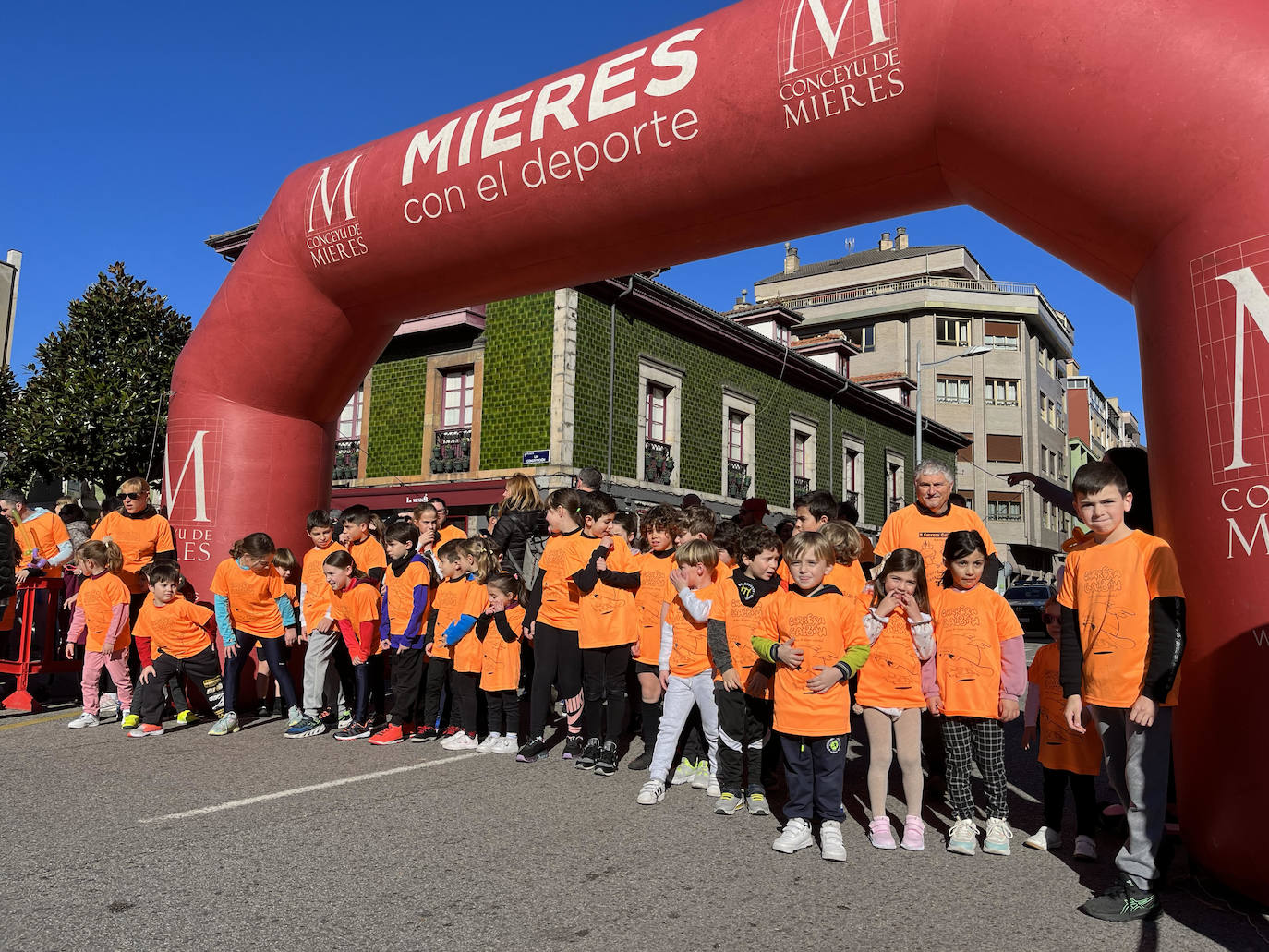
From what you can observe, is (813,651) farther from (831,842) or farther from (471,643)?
(471,643)

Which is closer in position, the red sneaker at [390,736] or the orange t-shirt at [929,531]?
the orange t-shirt at [929,531]

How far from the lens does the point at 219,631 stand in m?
6.83

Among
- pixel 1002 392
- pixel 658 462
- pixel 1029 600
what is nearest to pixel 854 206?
pixel 658 462

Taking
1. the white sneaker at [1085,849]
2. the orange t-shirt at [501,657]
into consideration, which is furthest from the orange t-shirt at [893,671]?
the orange t-shirt at [501,657]

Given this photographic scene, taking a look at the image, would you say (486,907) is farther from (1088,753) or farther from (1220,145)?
(1220,145)

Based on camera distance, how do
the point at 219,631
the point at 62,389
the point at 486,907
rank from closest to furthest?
the point at 486,907
the point at 219,631
the point at 62,389

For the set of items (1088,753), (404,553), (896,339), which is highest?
(896,339)

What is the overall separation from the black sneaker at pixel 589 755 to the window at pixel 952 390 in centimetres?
4267

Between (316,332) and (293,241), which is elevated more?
(293,241)

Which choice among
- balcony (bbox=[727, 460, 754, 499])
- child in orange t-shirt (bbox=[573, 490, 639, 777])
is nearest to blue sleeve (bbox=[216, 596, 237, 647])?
child in orange t-shirt (bbox=[573, 490, 639, 777])

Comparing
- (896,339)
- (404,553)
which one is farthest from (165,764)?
(896,339)

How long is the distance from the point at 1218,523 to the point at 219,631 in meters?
6.33

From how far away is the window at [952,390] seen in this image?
45.5m

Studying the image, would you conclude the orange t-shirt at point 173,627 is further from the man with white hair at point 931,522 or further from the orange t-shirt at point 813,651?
the man with white hair at point 931,522
